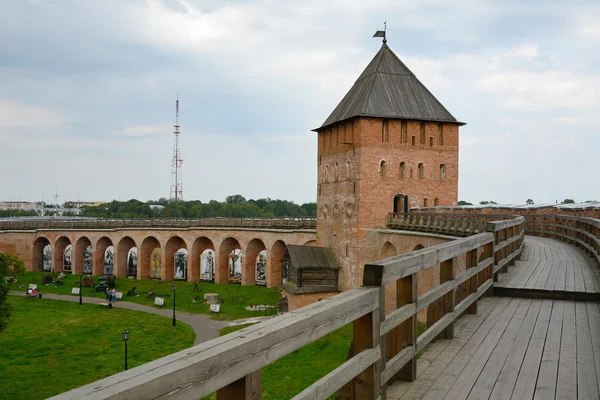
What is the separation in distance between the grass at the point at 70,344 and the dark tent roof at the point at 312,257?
290 inches

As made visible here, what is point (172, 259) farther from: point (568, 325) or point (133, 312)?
point (568, 325)

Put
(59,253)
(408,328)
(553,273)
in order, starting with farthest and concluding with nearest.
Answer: (59,253) < (553,273) < (408,328)

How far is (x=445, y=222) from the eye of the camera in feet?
69.1

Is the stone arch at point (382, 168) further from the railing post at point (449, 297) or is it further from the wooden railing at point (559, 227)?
the railing post at point (449, 297)

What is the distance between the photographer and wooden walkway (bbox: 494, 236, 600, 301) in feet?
25.0

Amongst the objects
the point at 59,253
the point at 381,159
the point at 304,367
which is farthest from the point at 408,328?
the point at 59,253

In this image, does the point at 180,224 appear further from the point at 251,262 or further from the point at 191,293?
the point at 191,293

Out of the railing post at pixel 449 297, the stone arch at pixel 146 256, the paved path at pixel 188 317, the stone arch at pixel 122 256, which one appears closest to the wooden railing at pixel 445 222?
the railing post at pixel 449 297

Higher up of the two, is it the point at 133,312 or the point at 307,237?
the point at 307,237

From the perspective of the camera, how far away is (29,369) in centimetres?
2083

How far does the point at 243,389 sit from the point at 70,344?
26.1 metres

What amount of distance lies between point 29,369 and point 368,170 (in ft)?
63.4

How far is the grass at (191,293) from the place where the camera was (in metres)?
33.2

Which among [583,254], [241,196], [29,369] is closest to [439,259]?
[583,254]
